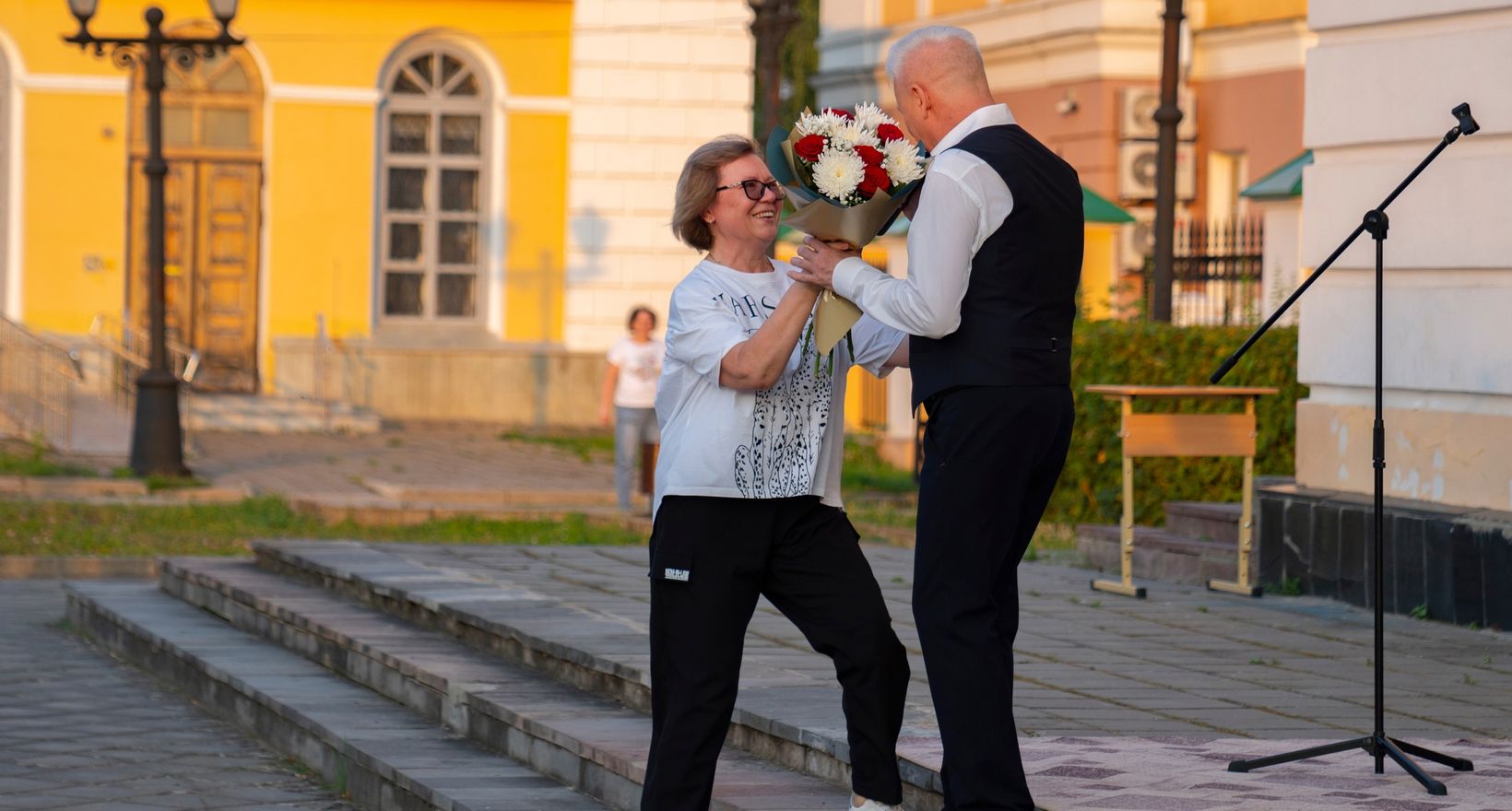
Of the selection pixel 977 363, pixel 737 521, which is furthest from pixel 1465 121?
pixel 737 521

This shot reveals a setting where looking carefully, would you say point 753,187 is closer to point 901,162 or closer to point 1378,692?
point 901,162

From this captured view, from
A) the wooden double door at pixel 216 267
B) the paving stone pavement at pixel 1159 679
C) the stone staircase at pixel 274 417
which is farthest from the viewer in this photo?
the wooden double door at pixel 216 267

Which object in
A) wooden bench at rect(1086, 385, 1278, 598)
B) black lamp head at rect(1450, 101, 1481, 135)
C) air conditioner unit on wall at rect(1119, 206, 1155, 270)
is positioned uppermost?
air conditioner unit on wall at rect(1119, 206, 1155, 270)

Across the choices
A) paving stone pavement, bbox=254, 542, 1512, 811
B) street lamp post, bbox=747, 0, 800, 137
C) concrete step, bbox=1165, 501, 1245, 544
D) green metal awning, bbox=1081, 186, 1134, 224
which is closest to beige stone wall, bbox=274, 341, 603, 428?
street lamp post, bbox=747, 0, 800, 137

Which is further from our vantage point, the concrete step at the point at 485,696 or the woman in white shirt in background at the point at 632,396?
the woman in white shirt in background at the point at 632,396

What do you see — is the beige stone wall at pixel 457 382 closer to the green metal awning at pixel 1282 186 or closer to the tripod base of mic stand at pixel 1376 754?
the green metal awning at pixel 1282 186

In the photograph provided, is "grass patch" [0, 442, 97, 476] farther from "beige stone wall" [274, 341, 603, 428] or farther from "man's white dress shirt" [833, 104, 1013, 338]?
"man's white dress shirt" [833, 104, 1013, 338]

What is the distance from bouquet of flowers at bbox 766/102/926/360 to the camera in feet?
16.0

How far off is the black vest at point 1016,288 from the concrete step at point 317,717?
238 centimetres

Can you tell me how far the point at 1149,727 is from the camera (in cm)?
650

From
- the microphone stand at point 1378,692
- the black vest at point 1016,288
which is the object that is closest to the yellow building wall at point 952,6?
the microphone stand at point 1378,692

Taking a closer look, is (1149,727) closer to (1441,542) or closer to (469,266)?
(1441,542)

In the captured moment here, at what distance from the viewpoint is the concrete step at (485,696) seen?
6371 mm

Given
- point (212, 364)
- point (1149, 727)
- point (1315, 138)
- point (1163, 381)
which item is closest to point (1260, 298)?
point (1163, 381)
